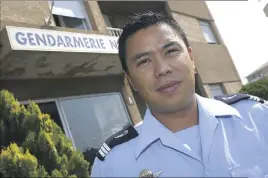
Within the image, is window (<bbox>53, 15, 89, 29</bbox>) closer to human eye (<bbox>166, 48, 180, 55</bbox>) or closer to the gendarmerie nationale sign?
the gendarmerie nationale sign

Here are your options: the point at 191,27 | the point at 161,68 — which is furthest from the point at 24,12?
the point at 191,27

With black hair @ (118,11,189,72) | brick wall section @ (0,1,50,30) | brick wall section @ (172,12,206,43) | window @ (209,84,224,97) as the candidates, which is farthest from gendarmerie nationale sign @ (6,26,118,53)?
window @ (209,84,224,97)

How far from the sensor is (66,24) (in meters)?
8.77

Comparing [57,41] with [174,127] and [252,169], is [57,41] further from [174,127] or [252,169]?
[252,169]

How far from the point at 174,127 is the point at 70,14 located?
8088 mm

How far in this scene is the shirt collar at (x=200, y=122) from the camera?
3.66 ft

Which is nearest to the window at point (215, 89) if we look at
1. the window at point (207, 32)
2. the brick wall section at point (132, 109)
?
the window at point (207, 32)

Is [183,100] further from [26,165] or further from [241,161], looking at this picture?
[26,165]

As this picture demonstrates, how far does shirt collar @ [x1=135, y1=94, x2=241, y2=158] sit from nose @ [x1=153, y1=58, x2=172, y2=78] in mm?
173

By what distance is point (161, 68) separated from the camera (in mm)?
1075

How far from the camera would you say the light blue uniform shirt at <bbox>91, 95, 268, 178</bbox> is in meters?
1.00

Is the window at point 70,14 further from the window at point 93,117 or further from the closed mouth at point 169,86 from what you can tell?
the closed mouth at point 169,86

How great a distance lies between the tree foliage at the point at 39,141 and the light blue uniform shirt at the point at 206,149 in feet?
9.10

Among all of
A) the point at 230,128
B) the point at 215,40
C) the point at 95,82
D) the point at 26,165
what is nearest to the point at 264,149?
the point at 230,128
